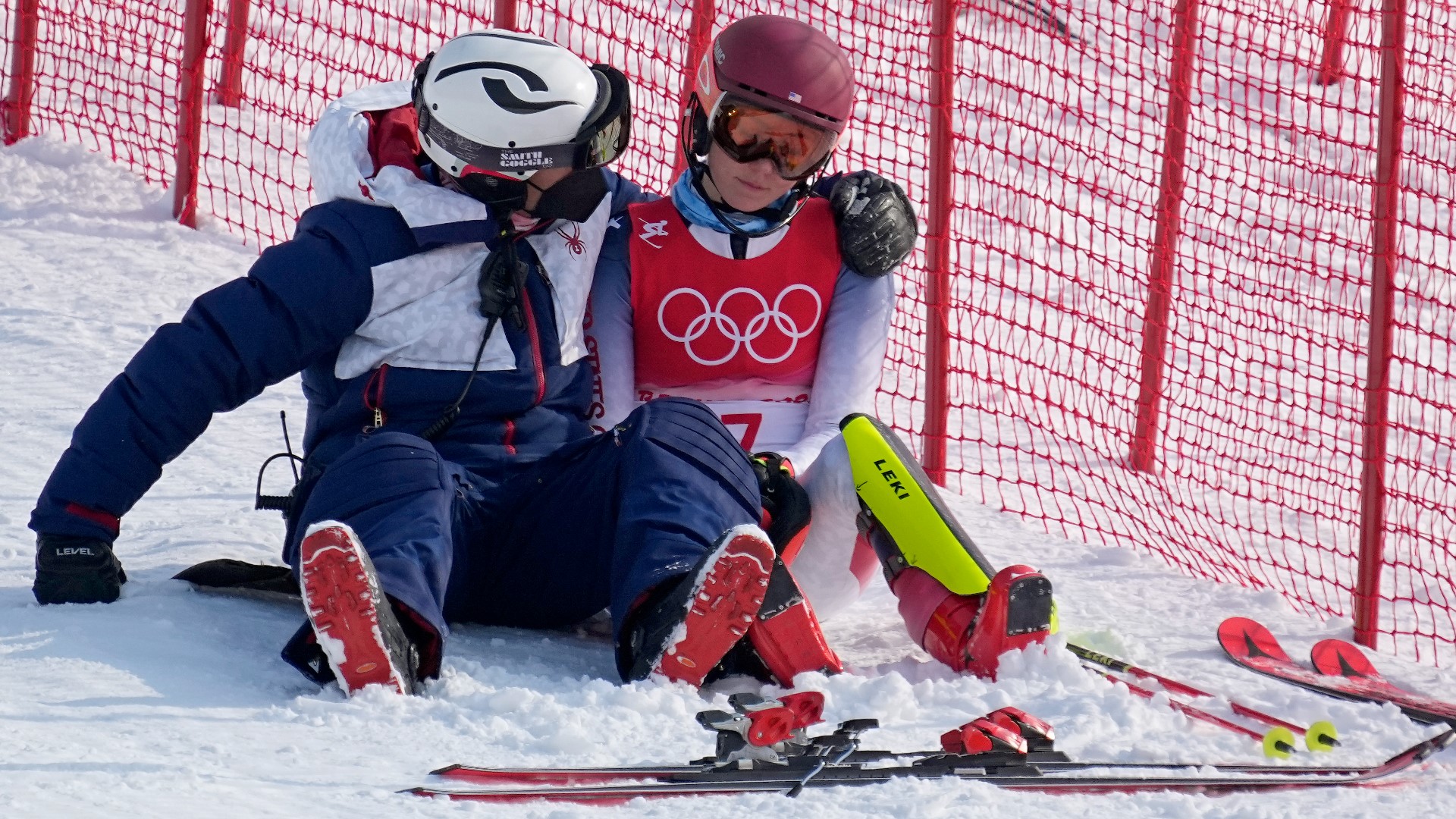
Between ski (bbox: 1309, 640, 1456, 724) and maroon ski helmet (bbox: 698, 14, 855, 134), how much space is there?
1.54 m

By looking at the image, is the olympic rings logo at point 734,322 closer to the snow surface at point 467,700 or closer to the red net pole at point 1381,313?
Answer: the snow surface at point 467,700

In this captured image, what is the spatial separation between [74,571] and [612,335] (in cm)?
124

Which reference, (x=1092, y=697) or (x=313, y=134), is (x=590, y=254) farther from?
(x=1092, y=697)

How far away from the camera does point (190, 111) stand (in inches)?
256

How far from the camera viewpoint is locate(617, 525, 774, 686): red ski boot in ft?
9.57

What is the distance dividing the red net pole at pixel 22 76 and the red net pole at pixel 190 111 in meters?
0.89

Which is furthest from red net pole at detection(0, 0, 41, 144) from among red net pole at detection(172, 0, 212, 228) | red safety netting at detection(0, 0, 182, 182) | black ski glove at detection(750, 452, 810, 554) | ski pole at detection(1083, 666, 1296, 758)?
ski pole at detection(1083, 666, 1296, 758)

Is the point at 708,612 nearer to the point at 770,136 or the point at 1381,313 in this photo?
the point at 770,136

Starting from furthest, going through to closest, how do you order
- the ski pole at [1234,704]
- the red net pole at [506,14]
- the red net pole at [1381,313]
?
the red net pole at [506,14] → the red net pole at [1381,313] → the ski pole at [1234,704]

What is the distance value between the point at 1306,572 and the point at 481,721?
3.00m

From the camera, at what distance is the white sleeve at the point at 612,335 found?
384 cm

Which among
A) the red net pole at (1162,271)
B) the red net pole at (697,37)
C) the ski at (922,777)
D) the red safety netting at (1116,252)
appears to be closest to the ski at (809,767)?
the ski at (922,777)

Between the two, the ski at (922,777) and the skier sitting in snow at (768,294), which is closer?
the ski at (922,777)

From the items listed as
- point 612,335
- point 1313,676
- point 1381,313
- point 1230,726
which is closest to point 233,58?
point 612,335
